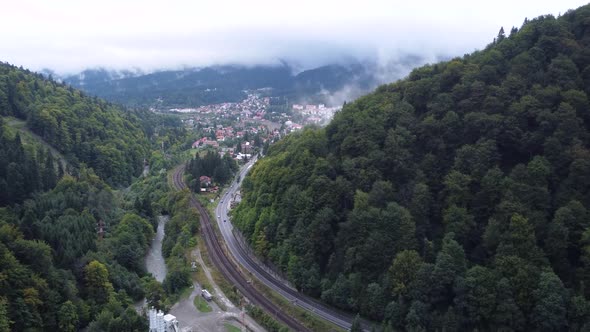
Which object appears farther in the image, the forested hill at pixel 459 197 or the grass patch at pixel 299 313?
the grass patch at pixel 299 313

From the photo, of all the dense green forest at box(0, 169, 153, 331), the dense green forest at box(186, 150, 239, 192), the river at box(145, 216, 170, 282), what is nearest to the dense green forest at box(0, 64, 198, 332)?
the dense green forest at box(0, 169, 153, 331)

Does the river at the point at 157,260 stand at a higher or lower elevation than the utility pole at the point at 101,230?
lower

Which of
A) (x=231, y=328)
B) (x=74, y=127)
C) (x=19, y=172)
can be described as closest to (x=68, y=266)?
(x=231, y=328)

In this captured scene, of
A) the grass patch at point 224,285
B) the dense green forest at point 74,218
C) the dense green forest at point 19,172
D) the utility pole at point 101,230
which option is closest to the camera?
the dense green forest at point 74,218

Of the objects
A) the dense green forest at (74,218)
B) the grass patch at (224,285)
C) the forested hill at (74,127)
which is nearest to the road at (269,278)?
the grass patch at (224,285)

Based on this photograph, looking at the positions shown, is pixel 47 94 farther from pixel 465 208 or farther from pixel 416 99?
pixel 465 208

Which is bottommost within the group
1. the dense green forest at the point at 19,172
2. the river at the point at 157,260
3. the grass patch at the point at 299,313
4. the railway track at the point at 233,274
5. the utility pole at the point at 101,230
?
the river at the point at 157,260

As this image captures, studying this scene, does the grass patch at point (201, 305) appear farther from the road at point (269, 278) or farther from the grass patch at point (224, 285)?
the road at point (269, 278)
